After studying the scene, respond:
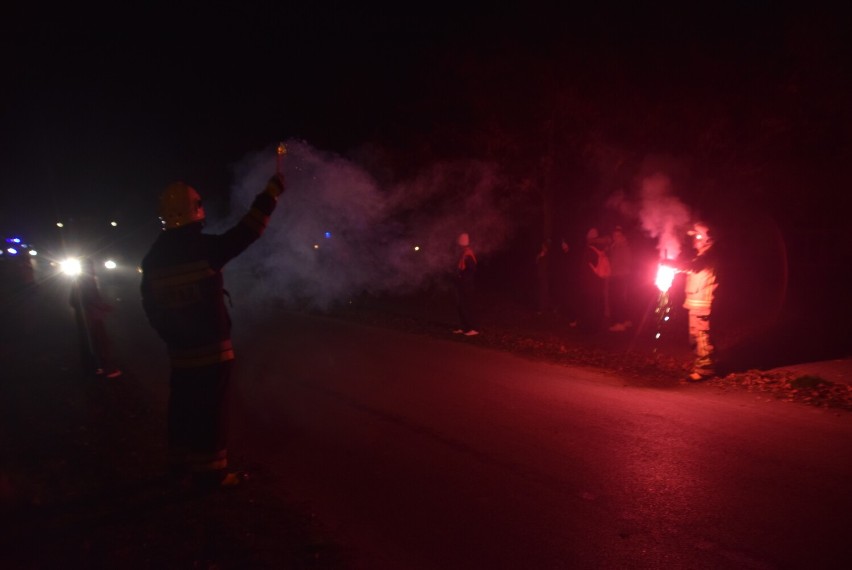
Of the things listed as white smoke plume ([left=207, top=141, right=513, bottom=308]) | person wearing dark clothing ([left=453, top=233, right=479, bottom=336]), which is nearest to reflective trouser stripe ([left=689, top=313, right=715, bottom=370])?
person wearing dark clothing ([left=453, top=233, right=479, bottom=336])

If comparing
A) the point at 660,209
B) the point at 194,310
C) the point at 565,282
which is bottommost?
the point at 565,282

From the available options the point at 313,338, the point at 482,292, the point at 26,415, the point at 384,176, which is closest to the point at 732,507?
the point at 26,415

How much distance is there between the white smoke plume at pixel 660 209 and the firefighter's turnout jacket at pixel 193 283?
8734 millimetres

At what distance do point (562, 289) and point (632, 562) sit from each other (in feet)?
47.2

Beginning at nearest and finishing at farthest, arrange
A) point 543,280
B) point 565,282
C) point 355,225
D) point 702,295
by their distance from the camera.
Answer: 1. point 702,295
2. point 543,280
3. point 565,282
4. point 355,225

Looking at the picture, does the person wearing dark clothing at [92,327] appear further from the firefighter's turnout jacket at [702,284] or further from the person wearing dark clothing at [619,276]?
the person wearing dark clothing at [619,276]

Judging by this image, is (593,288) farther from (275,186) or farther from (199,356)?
(199,356)

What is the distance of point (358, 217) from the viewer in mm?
18141

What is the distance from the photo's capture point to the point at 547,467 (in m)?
5.44

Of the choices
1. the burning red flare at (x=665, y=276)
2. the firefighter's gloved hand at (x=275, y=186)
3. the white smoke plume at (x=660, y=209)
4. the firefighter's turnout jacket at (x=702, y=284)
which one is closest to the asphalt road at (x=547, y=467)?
the firefighter's turnout jacket at (x=702, y=284)

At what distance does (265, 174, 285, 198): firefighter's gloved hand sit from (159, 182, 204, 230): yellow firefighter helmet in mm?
596

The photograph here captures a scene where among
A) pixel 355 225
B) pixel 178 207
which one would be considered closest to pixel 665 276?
pixel 178 207

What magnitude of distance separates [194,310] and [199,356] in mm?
358

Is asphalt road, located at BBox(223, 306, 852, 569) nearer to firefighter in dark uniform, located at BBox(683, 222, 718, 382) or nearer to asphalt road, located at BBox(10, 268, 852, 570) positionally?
asphalt road, located at BBox(10, 268, 852, 570)
